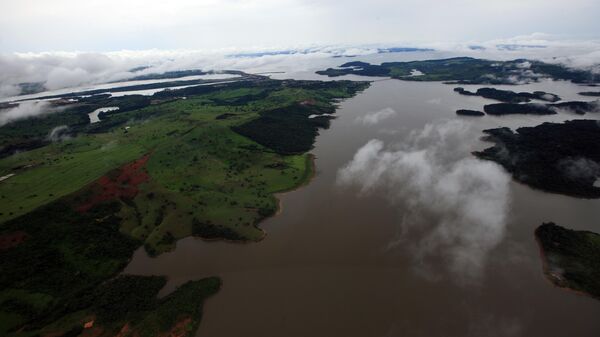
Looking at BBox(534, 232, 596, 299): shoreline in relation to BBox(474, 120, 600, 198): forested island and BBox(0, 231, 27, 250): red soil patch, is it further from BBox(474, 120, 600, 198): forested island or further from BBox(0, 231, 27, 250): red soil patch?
BBox(0, 231, 27, 250): red soil patch

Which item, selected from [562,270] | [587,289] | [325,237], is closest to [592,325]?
[587,289]

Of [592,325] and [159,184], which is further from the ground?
[159,184]

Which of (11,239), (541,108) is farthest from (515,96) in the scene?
(11,239)

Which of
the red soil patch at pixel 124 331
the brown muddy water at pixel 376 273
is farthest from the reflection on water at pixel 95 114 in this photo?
the red soil patch at pixel 124 331

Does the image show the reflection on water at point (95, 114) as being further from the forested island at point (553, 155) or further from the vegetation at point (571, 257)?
the vegetation at point (571, 257)

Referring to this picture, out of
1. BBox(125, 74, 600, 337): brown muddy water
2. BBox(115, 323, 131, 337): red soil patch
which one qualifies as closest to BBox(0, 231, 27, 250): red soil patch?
BBox(125, 74, 600, 337): brown muddy water

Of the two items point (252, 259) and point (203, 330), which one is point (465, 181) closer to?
point (252, 259)
